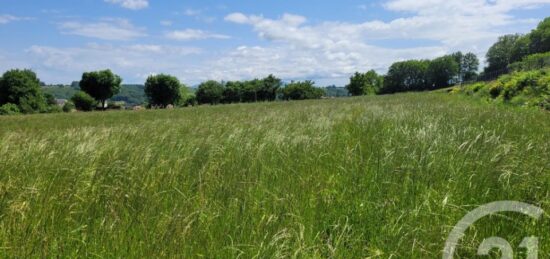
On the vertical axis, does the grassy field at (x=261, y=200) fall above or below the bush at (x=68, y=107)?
below

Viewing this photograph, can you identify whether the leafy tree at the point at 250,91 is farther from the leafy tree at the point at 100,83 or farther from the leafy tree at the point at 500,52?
the leafy tree at the point at 500,52

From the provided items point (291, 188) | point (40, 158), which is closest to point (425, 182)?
point (291, 188)

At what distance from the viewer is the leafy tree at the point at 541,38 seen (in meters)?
104

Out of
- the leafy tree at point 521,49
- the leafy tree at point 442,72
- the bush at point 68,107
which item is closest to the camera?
the bush at point 68,107

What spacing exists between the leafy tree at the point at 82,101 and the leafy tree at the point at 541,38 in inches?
4691

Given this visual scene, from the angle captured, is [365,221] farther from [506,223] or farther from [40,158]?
[40,158]

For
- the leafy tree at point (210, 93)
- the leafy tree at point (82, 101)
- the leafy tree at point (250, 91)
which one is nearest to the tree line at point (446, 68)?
the leafy tree at point (250, 91)

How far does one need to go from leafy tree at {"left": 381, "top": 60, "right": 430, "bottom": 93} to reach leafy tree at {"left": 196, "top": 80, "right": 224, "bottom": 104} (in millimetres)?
67818

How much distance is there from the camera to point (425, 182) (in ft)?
12.7

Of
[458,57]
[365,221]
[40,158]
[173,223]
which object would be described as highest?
[458,57]

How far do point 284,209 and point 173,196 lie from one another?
1.28m

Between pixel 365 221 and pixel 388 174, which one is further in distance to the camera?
pixel 388 174

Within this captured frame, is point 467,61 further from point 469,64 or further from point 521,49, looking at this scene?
point 521,49

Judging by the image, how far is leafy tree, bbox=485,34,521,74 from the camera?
130 meters
